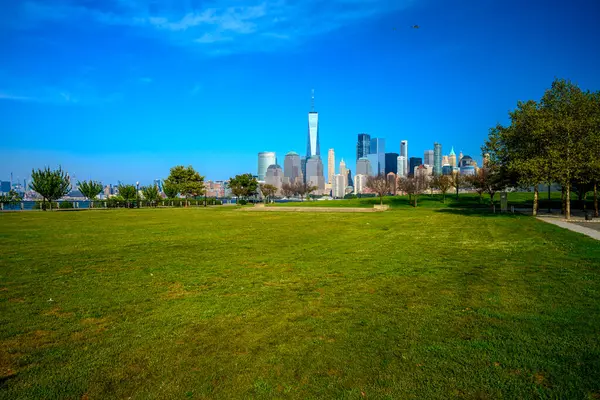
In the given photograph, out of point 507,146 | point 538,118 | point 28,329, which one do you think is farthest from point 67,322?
point 507,146

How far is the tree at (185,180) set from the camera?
259 ft

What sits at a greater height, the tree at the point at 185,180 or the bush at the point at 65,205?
the tree at the point at 185,180

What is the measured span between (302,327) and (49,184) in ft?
212

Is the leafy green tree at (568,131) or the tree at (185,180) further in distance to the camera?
the tree at (185,180)

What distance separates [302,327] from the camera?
6359 millimetres

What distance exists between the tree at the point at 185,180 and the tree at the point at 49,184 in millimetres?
23390

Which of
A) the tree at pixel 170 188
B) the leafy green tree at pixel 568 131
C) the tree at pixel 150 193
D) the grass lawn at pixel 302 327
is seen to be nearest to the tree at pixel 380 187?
the leafy green tree at pixel 568 131

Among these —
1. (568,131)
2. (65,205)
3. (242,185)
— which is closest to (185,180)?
(242,185)

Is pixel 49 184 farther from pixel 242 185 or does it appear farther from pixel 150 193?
pixel 242 185

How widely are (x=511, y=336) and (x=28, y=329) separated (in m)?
8.73

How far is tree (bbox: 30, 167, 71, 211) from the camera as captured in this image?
182ft

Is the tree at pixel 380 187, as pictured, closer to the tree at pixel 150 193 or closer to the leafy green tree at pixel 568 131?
the leafy green tree at pixel 568 131

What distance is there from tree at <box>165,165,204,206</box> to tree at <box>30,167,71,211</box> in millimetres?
23390

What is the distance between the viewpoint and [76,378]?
188 inches
